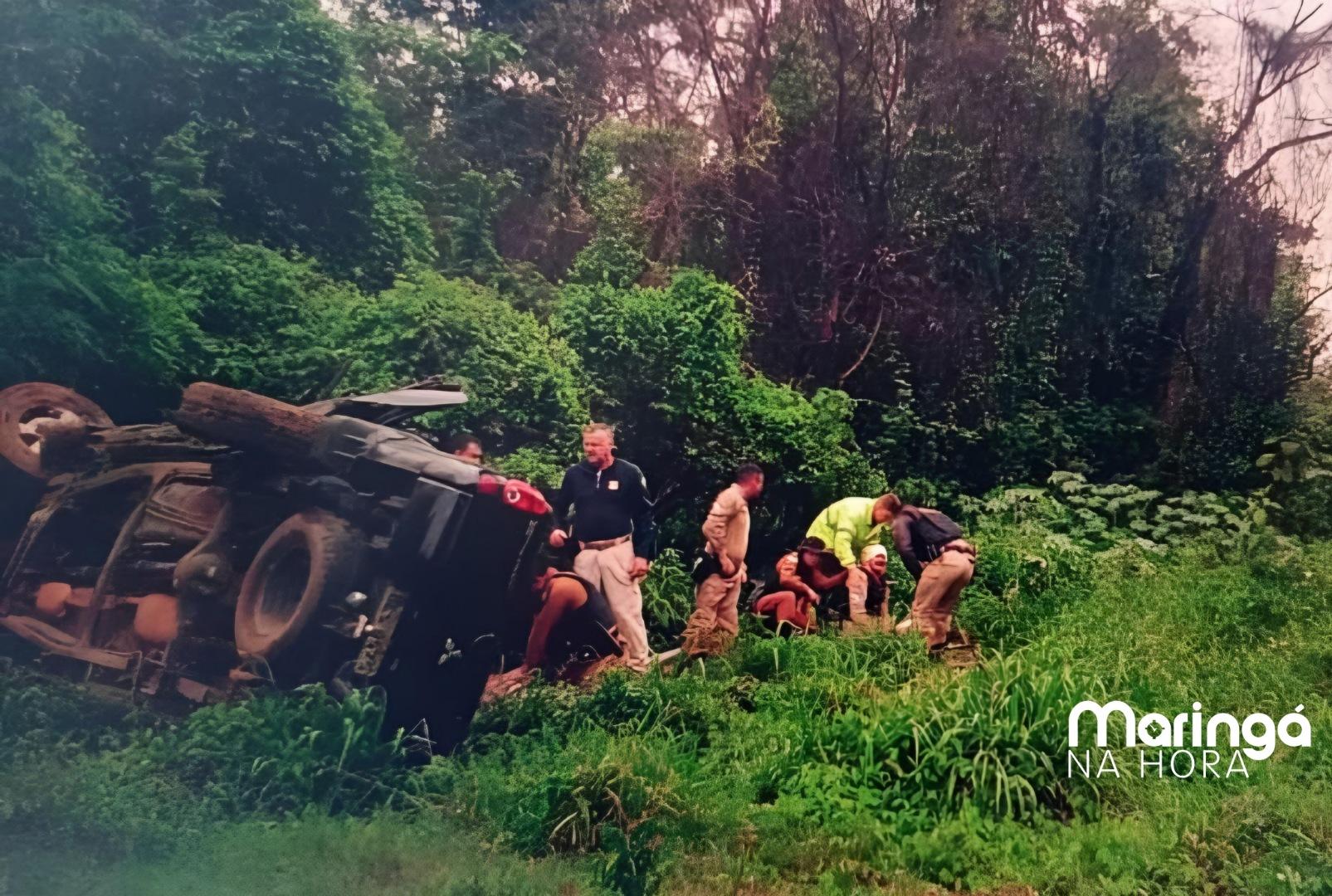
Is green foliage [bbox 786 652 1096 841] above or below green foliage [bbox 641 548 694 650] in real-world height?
below

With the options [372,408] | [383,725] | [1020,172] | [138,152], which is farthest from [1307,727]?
[138,152]

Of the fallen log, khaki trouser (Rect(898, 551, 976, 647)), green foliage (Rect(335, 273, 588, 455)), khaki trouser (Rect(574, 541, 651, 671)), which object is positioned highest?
green foliage (Rect(335, 273, 588, 455))

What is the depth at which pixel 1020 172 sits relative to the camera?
7746mm

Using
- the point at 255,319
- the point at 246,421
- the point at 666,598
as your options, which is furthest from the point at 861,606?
the point at 255,319

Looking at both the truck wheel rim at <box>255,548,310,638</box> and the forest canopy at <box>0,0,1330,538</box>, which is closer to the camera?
the truck wheel rim at <box>255,548,310,638</box>

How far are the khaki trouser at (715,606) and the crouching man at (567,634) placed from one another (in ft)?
1.63

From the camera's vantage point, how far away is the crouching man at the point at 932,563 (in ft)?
23.2

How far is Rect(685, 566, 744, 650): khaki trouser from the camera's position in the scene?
6.92m

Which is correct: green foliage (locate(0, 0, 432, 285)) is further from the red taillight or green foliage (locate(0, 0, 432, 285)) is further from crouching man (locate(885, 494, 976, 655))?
crouching man (locate(885, 494, 976, 655))

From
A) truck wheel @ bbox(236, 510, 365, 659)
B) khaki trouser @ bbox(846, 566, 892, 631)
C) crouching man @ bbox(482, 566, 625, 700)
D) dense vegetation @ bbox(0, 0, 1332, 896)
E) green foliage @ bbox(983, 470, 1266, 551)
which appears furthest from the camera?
green foliage @ bbox(983, 470, 1266, 551)

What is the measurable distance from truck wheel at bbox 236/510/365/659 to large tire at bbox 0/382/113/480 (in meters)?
1.21

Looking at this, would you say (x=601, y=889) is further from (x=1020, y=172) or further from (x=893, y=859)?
(x=1020, y=172)

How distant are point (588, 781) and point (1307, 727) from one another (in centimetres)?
392

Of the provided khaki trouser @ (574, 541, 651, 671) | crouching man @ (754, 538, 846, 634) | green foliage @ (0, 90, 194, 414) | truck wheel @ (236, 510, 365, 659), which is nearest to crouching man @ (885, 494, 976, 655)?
crouching man @ (754, 538, 846, 634)
